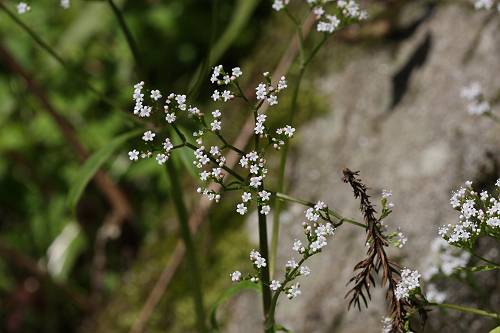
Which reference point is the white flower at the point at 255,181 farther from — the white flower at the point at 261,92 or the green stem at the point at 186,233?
the green stem at the point at 186,233

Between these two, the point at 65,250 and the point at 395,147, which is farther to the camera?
the point at 65,250

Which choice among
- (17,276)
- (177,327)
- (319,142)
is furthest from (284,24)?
(17,276)

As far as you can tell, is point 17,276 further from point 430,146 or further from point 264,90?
point 264,90

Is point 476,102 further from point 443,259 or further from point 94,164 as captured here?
point 94,164

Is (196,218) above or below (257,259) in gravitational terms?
above

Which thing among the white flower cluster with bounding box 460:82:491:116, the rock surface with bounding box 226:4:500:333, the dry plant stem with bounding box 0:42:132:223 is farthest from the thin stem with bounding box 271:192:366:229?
the dry plant stem with bounding box 0:42:132:223

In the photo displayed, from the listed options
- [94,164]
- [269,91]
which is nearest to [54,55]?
[94,164]
